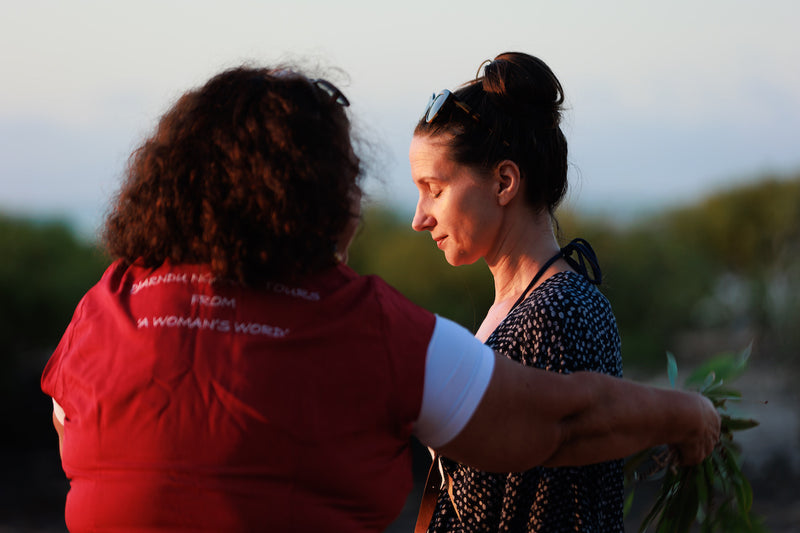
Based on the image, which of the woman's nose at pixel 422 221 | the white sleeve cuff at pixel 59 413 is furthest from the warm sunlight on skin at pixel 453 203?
the white sleeve cuff at pixel 59 413

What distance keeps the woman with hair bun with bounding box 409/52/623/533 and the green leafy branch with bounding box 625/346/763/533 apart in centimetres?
13

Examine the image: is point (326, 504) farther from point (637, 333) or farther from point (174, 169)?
point (637, 333)

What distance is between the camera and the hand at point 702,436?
1.99 metres

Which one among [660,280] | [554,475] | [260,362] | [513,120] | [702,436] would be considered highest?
[513,120]

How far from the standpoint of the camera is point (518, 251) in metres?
2.58

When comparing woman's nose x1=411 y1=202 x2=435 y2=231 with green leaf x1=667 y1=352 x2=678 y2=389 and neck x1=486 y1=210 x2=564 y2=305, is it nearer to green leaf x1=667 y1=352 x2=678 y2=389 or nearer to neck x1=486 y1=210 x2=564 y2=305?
neck x1=486 y1=210 x2=564 y2=305

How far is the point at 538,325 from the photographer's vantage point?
2230mm

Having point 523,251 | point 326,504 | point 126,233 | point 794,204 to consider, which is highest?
point 126,233

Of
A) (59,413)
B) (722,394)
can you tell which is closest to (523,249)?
(722,394)

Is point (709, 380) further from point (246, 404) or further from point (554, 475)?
point (246, 404)

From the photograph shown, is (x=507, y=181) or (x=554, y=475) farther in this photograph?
(x=507, y=181)

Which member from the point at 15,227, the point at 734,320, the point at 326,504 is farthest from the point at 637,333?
the point at 326,504

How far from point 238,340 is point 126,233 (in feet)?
1.24

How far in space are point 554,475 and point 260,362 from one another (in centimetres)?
103
